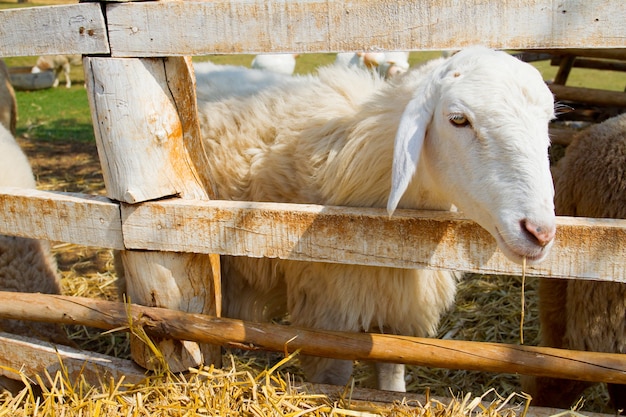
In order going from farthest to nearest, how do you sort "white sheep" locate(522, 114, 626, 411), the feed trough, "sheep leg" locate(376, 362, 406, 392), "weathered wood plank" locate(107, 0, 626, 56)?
the feed trough < "sheep leg" locate(376, 362, 406, 392) < "white sheep" locate(522, 114, 626, 411) < "weathered wood plank" locate(107, 0, 626, 56)

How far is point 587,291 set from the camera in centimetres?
241

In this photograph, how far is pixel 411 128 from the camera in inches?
75.9

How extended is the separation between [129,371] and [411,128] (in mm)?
1524

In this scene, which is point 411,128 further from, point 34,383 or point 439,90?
point 34,383

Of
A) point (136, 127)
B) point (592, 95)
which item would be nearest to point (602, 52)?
point (592, 95)

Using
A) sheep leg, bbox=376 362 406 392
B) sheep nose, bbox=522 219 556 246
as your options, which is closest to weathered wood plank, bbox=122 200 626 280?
sheep nose, bbox=522 219 556 246

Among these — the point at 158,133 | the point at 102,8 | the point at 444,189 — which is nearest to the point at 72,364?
the point at 158,133

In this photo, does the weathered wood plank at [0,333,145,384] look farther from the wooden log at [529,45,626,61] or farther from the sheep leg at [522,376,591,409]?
the wooden log at [529,45,626,61]

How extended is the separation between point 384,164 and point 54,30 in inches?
51.3

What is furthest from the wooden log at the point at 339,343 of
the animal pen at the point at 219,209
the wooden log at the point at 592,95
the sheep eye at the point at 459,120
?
the wooden log at the point at 592,95

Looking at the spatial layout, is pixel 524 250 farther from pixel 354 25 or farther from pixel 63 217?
pixel 63 217

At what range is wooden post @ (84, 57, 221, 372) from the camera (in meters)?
2.00

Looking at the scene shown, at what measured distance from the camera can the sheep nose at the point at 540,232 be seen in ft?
5.42

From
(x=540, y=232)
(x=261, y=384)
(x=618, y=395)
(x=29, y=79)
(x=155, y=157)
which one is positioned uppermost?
(x=155, y=157)
